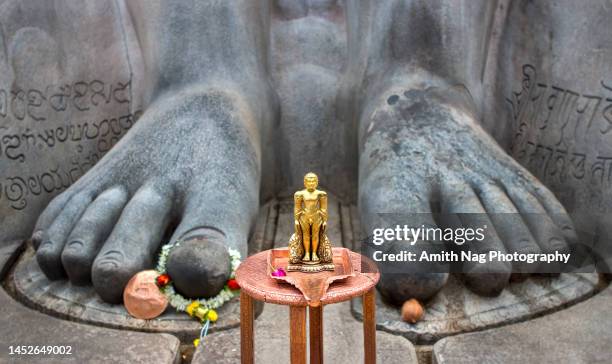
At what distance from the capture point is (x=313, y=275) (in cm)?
97

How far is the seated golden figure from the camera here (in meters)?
1.00

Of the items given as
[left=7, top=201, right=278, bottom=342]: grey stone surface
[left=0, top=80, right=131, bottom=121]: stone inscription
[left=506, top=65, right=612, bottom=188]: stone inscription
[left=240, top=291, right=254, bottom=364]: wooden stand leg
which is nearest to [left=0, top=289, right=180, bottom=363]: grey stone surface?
[left=7, top=201, right=278, bottom=342]: grey stone surface

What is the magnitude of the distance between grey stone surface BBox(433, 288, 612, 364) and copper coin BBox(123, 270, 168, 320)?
1.48 feet

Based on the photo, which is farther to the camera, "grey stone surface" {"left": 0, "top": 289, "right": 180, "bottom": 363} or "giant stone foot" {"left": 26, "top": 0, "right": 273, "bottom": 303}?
"giant stone foot" {"left": 26, "top": 0, "right": 273, "bottom": 303}

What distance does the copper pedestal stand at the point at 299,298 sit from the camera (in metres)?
0.91

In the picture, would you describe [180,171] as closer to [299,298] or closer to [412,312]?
[412,312]

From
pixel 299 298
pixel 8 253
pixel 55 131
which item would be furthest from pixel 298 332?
pixel 55 131

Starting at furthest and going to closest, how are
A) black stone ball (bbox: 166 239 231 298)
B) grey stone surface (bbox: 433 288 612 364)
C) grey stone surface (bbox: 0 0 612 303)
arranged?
grey stone surface (bbox: 0 0 612 303), black stone ball (bbox: 166 239 231 298), grey stone surface (bbox: 433 288 612 364)

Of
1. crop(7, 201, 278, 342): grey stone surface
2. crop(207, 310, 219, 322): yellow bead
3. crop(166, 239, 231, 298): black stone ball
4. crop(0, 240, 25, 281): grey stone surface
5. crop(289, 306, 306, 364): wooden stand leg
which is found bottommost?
crop(0, 240, 25, 281): grey stone surface

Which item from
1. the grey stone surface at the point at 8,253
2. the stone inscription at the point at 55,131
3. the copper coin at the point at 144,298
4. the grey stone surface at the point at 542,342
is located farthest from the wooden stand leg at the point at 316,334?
the stone inscription at the point at 55,131

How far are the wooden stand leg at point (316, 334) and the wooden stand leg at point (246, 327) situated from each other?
0.08 m

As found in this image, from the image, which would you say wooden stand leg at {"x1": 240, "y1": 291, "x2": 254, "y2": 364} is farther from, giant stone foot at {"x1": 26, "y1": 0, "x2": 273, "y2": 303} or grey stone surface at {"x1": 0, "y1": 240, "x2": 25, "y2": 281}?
grey stone surface at {"x1": 0, "y1": 240, "x2": 25, "y2": 281}

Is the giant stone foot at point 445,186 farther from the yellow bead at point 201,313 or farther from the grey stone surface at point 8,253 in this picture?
the grey stone surface at point 8,253

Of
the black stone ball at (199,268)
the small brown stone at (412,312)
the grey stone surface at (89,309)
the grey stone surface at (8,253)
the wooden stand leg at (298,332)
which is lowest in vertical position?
the grey stone surface at (8,253)
